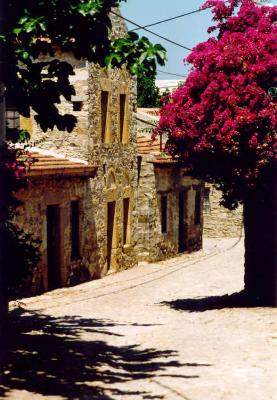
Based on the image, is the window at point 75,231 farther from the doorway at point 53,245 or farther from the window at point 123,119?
the window at point 123,119

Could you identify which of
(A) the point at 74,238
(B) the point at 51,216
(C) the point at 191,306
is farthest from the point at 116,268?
(C) the point at 191,306

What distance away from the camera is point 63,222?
16219mm

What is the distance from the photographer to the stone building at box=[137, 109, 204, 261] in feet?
68.7

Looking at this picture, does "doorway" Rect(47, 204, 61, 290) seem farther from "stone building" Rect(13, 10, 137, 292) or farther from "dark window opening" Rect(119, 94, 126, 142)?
"dark window opening" Rect(119, 94, 126, 142)

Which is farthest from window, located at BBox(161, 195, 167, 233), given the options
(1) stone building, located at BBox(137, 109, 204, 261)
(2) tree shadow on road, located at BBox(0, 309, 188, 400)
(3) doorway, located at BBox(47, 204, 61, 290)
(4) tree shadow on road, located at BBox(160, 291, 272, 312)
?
(2) tree shadow on road, located at BBox(0, 309, 188, 400)

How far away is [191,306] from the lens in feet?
43.5

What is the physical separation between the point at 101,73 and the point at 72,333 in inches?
368

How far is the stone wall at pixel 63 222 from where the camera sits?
1471 cm

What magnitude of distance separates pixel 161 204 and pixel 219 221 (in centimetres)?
848

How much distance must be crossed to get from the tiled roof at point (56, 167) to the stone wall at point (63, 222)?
0.21m

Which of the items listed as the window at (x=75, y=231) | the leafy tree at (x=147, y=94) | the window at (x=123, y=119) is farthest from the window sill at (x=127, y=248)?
the leafy tree at (x=147, y=94)

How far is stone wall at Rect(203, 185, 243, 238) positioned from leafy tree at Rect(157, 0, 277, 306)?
17.4 meters

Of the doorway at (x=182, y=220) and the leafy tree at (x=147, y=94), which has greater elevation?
the leafy tree at (x=147, y=94)

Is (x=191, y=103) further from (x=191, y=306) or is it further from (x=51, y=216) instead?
(x=51, y=216)
